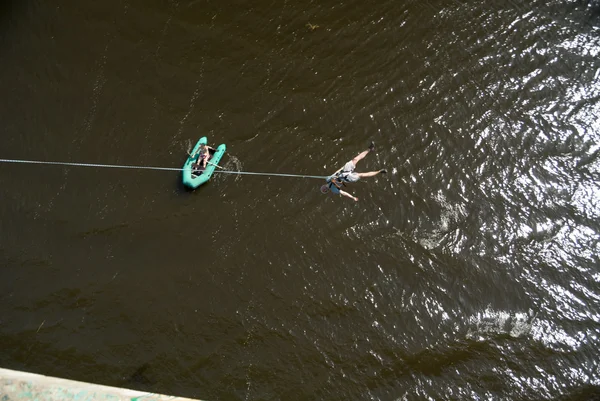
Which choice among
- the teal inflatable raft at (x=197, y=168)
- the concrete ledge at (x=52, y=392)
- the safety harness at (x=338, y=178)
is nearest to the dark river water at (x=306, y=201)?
the teal inflatable raft at (x=197, y=168)

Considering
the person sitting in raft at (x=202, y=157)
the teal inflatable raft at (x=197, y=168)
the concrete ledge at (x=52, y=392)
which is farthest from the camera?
the person sitting in raft at (x=202, y=157)

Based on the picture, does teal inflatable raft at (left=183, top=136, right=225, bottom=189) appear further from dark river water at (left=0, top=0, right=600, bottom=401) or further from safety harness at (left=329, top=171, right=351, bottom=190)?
safety harness at (left=329, top=171, right=351, bottom=190)

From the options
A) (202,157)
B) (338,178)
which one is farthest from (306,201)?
(202,157)

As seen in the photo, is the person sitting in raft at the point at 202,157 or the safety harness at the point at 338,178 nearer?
the safety harness at the point at 338,178

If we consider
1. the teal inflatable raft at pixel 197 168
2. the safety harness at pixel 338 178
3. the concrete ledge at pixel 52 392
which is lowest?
the concrete ledge at pixel 52 392

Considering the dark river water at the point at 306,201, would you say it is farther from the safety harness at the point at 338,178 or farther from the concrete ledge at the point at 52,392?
the concrete ledge at the point at 52,392
